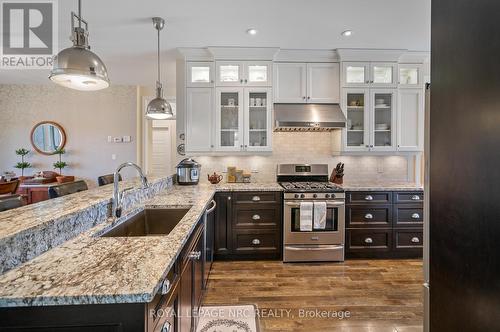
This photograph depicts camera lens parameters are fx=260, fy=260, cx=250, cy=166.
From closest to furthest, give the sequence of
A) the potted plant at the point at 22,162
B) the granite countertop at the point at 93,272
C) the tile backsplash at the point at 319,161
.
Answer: the granite countertop at the point at 93,272, the tile backsplash at the point at 319,161, the potted plant at the point at 22,162

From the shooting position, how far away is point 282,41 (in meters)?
3.33

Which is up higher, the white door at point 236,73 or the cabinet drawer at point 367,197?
the white door at point 236,73

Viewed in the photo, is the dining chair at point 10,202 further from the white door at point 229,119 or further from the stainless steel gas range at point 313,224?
the stainless steel gas range at point 313,224

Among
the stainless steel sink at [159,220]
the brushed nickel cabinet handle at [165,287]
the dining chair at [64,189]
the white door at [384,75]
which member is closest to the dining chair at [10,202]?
the dining chair at [64,189]

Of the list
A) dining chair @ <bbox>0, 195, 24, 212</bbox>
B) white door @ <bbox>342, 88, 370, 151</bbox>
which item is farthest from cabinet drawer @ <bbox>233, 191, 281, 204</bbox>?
dining chair @ <bbox>0, 195, 24, 212</bbox>

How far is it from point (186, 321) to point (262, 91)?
9.50 ft

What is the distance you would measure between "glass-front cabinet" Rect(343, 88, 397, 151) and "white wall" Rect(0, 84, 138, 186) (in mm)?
4243

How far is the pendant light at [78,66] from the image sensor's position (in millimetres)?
1579

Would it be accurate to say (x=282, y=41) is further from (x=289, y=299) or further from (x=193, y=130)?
(x=289, y=299)

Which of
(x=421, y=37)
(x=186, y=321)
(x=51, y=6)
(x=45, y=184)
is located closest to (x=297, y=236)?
(x=186, y=321)

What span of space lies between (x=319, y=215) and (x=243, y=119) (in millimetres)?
1623

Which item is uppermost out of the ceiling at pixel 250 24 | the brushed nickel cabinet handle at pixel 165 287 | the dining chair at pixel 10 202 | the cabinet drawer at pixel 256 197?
the ceiling at pixel 250 24

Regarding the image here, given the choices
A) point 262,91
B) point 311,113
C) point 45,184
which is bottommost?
point 45,184

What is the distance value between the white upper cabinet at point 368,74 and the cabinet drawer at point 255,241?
2.30 metres
